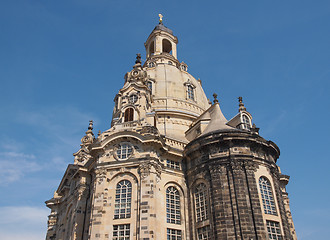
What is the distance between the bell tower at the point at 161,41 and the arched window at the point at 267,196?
118ft

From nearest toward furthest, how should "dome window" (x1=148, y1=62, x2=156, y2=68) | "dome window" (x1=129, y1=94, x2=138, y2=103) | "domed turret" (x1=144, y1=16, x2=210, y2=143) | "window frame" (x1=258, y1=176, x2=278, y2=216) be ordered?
1. "window frame" (x1=258, y1=176, x2=278, y2=216)
2. "dome window" (x1=129, y1=94, x2=138, y2=103)
3. "domed turret" (x1=144, y1=16, x2=210, y2=143)
4. "dome window" (x1=148, y1=62, x2=156, y2=68)

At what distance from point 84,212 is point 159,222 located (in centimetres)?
969

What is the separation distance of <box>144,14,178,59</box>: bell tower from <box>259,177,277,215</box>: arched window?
118 ft

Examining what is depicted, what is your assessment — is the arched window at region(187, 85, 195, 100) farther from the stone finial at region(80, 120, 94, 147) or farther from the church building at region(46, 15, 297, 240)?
the stone finial at region(80, 120, 94, 147)

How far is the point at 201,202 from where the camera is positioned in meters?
30.3

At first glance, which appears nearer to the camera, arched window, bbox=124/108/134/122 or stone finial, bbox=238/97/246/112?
arched window, bbox=124/108/134/122

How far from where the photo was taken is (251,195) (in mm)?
28375

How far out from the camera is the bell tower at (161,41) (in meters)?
61.0

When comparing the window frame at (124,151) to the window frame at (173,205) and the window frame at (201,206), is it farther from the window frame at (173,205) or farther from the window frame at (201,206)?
the window frame at (201,206)

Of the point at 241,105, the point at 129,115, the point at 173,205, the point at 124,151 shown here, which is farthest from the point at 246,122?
the point at 124,151

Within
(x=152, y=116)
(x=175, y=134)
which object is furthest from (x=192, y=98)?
(x=152, y=116)

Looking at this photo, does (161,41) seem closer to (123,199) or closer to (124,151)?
(124,151)

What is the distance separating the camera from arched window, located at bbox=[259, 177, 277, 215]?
28906mm

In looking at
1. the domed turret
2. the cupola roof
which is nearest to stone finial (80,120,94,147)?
the domed turret
